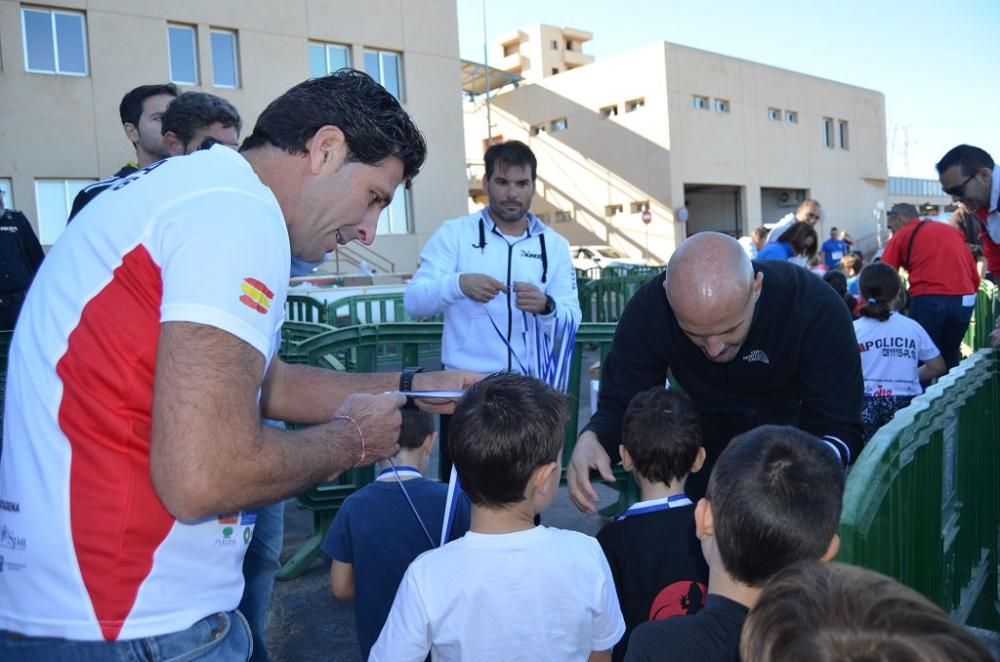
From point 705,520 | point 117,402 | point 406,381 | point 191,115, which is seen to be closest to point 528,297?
point 406,381

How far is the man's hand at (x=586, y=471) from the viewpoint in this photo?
3.03 meters

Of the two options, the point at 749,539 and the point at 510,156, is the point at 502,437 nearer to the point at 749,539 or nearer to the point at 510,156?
the point at 749,539

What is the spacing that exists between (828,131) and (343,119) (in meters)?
47.7

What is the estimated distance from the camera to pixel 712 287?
9.43 ft

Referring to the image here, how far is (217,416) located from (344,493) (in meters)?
3.57

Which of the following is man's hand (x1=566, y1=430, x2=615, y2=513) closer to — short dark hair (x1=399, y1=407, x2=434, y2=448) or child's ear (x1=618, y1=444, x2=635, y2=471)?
child's ear (x1=618, y1=444, x2=635, y2=471)

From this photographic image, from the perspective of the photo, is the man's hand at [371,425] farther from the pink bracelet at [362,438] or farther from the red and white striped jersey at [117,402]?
the red and white striped jersey at [117,402]

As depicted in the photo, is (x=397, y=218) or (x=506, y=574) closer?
(x=506, y=574)

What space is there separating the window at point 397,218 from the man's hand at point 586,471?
22.8 m

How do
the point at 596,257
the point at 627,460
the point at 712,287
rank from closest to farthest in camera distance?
the point at 712,287, the point at 627,460, the point at 596,257

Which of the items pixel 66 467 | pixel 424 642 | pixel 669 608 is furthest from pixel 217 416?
pixel 669 608

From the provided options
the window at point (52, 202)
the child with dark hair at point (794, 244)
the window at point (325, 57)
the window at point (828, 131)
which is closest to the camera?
the child with dark hair at point (794, 244)

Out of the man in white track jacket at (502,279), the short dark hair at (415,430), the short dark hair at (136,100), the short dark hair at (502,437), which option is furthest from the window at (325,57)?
the short dark hair at (502,437)

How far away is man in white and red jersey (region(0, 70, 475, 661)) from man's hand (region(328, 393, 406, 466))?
0.72 ft
